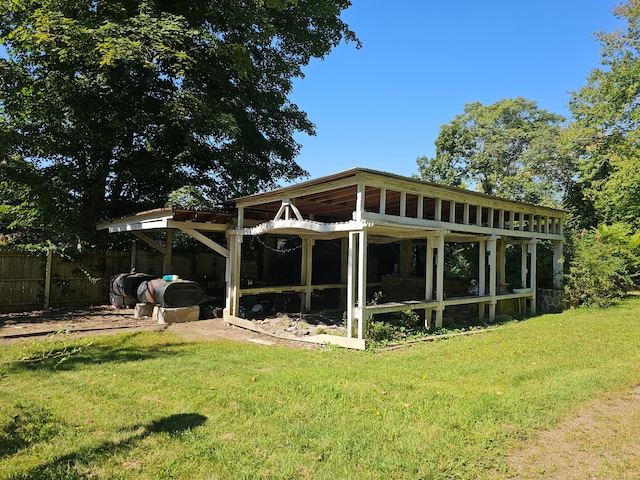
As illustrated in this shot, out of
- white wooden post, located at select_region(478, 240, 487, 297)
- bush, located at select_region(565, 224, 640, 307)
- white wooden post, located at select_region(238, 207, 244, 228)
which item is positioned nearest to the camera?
white wooden post, located at select_region(478, 240, 487, 297)

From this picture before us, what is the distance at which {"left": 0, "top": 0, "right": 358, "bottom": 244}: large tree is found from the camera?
10750 millimetres

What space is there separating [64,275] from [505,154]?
24.5 meters

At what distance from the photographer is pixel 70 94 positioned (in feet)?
36.6

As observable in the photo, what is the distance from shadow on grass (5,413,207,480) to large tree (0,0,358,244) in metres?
8.33

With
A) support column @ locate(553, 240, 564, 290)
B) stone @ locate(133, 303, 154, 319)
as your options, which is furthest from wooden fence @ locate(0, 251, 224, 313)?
support column @ locate(553, 240, 564, 290)

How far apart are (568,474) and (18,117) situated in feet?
45.4

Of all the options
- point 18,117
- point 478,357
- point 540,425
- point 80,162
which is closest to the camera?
point 540,425

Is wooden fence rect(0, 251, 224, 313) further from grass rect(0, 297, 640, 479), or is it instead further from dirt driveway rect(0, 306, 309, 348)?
grass rect(0, 297, 640, 479)

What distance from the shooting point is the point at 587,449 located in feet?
10.3

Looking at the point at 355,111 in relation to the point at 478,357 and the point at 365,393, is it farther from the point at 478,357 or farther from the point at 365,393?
the point at 365,393

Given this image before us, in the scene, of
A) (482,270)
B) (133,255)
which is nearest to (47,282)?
(133,255)

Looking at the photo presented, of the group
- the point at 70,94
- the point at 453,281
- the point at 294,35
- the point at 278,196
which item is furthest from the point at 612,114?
the point at 70,94

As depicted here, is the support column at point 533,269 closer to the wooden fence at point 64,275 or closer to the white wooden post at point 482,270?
the white wooden post at point 482,270

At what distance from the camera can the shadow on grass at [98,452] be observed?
8.75 feet
